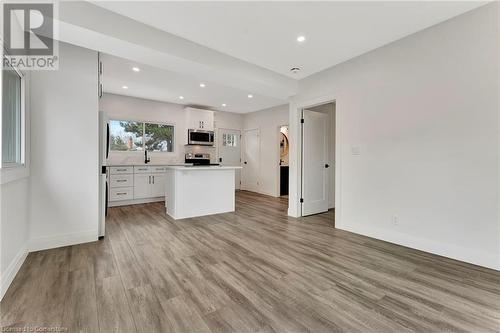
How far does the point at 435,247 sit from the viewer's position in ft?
8.45

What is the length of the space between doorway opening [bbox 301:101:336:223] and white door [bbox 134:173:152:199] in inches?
156

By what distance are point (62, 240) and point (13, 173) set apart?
1.16 meters

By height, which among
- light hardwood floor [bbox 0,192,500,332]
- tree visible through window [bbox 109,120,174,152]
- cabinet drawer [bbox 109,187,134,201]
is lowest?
light hardwood floor [bbox 0,192,500,332]

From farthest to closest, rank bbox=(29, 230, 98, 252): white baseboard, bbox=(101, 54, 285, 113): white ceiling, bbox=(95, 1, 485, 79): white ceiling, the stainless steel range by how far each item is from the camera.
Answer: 1. the stainless steel range
2. bbox=(101, 54, 285, 113): white ceiling
3. bbox=(29, 230, 98, 252): white baseboard
4. bbox=(95, 1, 485, 79): white ceiling

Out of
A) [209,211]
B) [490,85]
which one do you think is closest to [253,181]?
[209,211]

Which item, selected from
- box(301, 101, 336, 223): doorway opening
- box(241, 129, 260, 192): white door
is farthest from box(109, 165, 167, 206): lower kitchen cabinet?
box(301, 101, 336, 223): doorway opening

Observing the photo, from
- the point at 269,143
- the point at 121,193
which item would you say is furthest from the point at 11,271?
the point at 269,143

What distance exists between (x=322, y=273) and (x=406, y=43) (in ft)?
10.0

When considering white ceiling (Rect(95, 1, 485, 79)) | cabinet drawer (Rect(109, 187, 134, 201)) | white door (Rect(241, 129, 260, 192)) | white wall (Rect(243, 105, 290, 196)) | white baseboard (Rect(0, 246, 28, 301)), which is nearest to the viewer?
white baseboard (Rect(0, 246, 28, 301))

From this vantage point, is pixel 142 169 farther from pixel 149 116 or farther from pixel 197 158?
pixel 197 158

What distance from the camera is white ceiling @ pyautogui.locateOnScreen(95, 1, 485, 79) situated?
218cm

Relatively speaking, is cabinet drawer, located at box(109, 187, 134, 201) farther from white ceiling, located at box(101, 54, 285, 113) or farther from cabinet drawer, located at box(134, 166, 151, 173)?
white ceiling, located at box(101, 54, 285, 113)

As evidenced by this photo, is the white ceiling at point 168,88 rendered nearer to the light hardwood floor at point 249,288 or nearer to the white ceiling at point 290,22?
the white ceiling at point 290,22

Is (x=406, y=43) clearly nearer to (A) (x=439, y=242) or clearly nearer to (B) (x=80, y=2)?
(A) (x=439, y=242)
